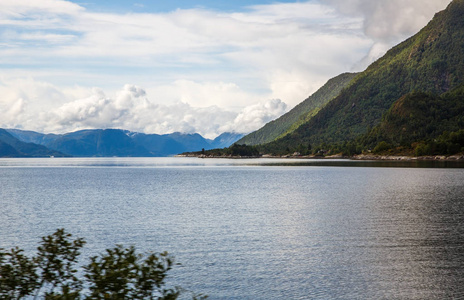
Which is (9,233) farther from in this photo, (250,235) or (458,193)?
(458,193)

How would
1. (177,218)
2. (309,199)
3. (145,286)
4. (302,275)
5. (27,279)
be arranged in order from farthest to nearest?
(309,199) < (177,218) < (302,275) < (27,279) < (145,286)

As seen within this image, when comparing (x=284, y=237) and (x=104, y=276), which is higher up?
(x=104, y=276)

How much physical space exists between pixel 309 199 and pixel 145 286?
63757mm

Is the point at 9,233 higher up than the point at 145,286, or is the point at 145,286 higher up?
the point at 145,286

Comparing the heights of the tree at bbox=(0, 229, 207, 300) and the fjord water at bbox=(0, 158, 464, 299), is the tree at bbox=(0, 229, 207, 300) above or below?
above

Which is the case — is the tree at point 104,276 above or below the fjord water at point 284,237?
above

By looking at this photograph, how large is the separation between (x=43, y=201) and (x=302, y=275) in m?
61.3

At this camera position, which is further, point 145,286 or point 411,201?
point 411,201

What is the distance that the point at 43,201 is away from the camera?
77.8 metres

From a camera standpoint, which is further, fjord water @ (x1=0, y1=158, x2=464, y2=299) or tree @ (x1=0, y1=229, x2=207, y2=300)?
fjord water @ (x1=0, y1=158, x2=464, y2=299)

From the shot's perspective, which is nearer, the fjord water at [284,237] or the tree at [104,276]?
the tree at [104,276]

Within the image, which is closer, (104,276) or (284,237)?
(104,276)

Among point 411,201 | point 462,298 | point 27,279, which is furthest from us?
point 411,201

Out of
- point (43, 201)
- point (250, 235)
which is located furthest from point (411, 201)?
point (43, 201)
